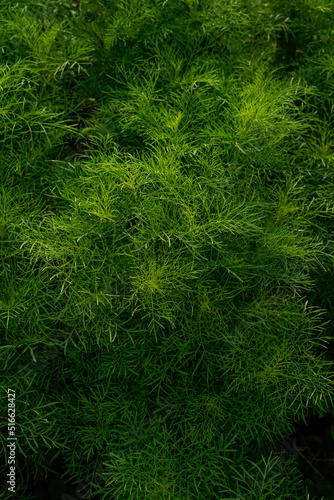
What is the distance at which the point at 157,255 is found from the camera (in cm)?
142

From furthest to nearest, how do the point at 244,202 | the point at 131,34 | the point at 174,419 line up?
the point at 131,34
the point at 174,419
the point at 244,202

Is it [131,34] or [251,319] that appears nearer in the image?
[251,319]

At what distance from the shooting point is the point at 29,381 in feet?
4.80

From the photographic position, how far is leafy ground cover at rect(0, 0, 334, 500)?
1.38m

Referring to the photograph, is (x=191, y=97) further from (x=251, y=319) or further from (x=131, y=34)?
(x=251, y=319)

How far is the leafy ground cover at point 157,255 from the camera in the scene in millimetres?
1380

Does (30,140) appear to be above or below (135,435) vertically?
above

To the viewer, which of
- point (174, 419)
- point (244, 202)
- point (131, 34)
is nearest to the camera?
point (244, 202)

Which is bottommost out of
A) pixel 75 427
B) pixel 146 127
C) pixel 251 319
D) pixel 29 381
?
pixel 75 427

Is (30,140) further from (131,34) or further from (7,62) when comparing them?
(131,34)

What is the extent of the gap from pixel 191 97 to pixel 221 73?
0.50ft

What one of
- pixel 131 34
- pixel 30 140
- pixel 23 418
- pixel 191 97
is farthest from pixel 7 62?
pixel 23 418

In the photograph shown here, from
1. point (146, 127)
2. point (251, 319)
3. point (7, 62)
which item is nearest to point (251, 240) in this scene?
point (251, 319)

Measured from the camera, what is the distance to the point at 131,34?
5.34 ft
